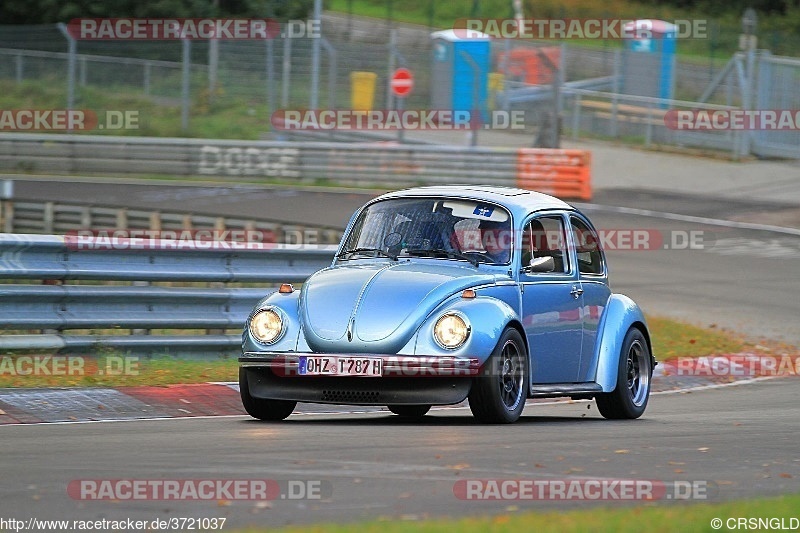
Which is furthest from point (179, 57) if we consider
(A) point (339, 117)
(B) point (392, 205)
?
(B) point (392, 205)

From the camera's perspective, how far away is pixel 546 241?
1060 centimetres

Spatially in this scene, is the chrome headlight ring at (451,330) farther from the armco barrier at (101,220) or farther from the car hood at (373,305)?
the armco barrier at (101,220)

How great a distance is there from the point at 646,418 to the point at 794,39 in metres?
29.1

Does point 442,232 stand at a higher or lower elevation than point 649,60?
lower

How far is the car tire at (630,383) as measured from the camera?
35.6ft

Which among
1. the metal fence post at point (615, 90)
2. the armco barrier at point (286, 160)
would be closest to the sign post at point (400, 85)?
the armco barrier at point (286, 160)

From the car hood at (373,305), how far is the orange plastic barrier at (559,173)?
20346 millimetres

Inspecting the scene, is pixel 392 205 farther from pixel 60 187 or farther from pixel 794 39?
pixel 794 39

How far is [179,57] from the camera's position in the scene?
116ft

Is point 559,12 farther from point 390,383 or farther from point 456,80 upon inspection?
point 390,383

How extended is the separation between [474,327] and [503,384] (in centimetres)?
51

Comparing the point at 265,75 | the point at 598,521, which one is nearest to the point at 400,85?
the point at 265,75

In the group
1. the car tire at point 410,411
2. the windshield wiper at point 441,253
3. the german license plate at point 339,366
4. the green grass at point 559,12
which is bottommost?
the car tire at point 410,411

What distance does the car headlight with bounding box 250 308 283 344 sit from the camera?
9.36 metres
